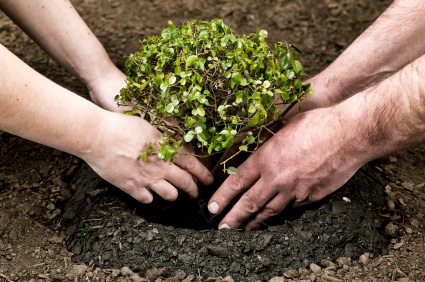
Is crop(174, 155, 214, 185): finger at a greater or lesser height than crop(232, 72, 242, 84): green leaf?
lesser

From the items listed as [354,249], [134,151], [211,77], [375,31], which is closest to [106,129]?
[134,151]

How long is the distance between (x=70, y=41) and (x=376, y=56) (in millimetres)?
1238

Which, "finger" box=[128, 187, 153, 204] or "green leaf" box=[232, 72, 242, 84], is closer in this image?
"green leaf" box=[232, 72, 242, 84]

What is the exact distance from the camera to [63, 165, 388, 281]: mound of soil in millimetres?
2139

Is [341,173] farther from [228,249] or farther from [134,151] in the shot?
[134,151]

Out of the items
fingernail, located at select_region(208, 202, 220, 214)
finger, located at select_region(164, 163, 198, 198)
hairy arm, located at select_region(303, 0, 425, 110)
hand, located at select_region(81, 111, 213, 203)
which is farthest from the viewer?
hairy arm, located at select_region(303, 0, 425, 110)

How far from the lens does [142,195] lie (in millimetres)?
2260

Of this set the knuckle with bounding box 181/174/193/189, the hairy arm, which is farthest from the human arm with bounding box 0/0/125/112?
the hairy arm

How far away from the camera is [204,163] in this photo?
245cm

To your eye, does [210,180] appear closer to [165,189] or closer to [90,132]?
[165,189]

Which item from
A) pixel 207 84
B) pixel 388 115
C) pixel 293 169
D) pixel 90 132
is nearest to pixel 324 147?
pixel 293 169

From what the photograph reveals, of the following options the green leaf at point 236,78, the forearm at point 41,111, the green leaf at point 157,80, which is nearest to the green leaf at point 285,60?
the green leaf at point 236,78

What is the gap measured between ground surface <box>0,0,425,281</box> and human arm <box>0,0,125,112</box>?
329 mm

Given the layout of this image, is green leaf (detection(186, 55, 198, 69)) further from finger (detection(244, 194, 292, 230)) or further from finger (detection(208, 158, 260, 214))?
finger (detection(244, 194, 292, 230))
